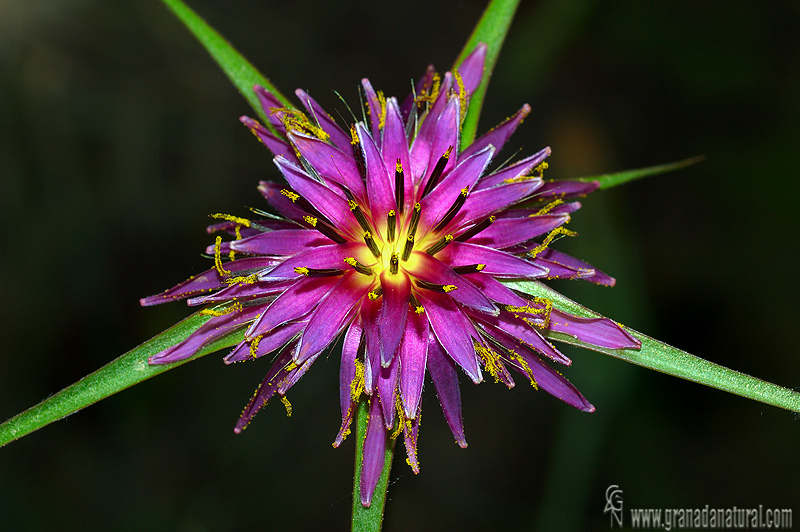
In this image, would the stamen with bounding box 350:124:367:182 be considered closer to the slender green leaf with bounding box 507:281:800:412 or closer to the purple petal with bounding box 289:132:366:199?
the purple petal with bounding box 289:132:366:199

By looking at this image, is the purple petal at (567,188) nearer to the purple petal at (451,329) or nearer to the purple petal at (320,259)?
the purple petal at (451,329)

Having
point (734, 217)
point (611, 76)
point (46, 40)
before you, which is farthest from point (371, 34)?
point (734, 217)

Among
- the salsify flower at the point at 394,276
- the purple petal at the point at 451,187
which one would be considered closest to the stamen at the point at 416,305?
the salsify flower at the point at 394,276

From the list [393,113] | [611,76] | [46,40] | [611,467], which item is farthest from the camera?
[611,76]

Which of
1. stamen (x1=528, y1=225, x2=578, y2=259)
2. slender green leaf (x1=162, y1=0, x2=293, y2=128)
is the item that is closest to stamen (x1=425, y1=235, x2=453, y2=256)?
stamen (x1=528, y1=225, x2=578, y2=259)

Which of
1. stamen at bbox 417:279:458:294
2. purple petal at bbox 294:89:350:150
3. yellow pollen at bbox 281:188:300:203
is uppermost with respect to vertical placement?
purple petal at bbox 294:89:350:150

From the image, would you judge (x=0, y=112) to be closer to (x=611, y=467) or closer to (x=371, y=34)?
(x=371, y=34)

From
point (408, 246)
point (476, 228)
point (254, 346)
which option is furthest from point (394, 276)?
point (254, 346)
